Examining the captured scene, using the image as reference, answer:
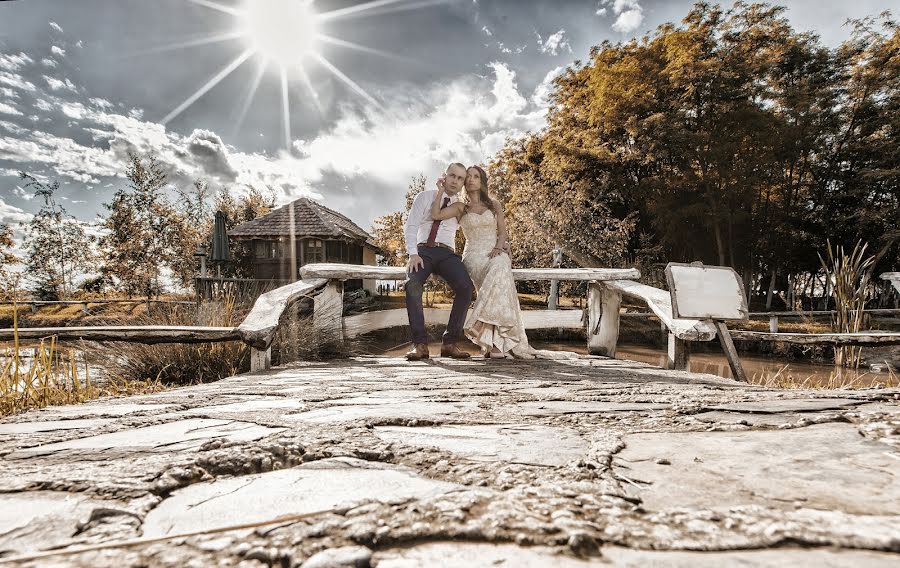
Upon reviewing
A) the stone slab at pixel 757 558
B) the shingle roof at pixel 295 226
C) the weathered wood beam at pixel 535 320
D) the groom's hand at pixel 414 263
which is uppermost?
the shingle roof at pixel 295 226

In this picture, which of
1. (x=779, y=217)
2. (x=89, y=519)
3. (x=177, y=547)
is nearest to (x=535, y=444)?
(x=177, y=547)

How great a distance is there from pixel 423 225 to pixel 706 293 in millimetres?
2630

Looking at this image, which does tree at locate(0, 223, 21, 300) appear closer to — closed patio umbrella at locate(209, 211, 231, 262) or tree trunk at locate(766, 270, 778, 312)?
closed patio umbrella at locate(209, 211, 231, 262)

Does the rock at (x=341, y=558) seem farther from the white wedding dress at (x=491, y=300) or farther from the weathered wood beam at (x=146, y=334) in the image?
the white wedding dress at (x=491, y=300)

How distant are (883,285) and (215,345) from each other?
84.8 feet

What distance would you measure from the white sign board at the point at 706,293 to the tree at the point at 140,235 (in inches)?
787

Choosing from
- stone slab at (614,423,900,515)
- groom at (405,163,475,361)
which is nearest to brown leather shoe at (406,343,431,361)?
groom at (405,163,475,361)

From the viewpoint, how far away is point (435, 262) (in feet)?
14.3

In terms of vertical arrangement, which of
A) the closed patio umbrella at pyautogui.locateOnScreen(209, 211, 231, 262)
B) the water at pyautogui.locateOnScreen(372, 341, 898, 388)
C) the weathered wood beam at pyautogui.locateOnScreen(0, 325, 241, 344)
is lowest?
the water at pyautogui.locateOnScreen(372, 341, 898, 388)

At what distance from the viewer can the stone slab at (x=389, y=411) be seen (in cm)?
162

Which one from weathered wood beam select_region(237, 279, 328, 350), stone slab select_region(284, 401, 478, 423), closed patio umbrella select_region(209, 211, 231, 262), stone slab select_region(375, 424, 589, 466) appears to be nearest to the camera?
stone slab select_region(375, 424, 589, 466)

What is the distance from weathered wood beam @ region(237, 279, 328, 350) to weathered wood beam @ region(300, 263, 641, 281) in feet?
0.46

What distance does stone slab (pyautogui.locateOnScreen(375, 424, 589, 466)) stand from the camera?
110 centimetres

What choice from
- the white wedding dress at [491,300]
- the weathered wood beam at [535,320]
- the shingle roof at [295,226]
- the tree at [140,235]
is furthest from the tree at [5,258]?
the white wedding dress at [491,300]
